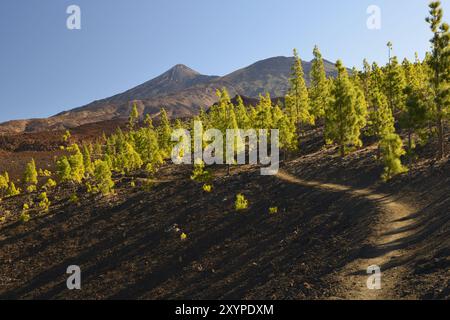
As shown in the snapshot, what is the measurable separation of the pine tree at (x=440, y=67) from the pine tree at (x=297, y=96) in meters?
33.5

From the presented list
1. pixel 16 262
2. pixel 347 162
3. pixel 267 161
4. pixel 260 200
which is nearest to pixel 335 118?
pixel 347 162

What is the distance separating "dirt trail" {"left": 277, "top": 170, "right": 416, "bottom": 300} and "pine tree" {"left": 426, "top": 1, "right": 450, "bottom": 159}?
1044 cm

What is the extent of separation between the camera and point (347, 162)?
4691 cm

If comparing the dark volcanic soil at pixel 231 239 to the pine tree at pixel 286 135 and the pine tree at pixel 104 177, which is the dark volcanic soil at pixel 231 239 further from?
the pine tree at pixel 286 135

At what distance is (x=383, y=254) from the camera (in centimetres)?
2286

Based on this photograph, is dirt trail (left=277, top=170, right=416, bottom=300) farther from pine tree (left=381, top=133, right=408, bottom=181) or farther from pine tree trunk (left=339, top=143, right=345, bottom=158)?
pine tree trunk (left=339, top=143, right=345, bottom=158)

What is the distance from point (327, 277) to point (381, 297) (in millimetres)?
4019

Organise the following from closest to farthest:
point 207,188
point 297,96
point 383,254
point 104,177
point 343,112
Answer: point 383,254 → point 343,112 → point 207,188 → point 104,177 → point 297,96

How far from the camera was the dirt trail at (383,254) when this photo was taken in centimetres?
1905

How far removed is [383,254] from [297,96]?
5468cm

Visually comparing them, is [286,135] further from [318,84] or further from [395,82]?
[318,84]

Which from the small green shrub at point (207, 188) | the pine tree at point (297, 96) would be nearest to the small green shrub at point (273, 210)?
the small green shrub at point (207, 188)

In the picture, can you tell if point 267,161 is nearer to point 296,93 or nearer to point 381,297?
point 296,93

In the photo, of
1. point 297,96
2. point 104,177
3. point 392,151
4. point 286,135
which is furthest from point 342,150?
point 104,177
